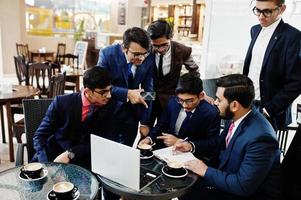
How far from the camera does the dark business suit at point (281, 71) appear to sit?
1.93m

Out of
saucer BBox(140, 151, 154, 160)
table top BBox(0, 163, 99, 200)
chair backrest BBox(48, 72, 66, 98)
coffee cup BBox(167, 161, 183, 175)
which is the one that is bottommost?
table top BBox(0, 163, 99, 200)

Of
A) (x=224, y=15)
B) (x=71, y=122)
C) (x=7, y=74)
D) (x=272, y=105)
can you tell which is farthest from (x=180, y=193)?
(x=7, y=74)

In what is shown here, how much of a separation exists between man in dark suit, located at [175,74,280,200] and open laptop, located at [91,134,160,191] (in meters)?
0.31

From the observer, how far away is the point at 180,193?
4.42 ft

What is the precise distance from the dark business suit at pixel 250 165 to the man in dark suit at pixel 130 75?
2.33ft

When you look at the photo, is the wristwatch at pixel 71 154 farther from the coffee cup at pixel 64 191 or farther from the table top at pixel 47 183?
the coffee cup at pixel 64 191

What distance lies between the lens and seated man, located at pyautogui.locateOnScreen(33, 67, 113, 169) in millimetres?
1724

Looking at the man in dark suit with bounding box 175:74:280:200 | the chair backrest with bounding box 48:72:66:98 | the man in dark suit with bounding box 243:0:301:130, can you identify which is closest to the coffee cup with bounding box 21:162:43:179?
the man in dark suit with bounding box 175:74:280:200

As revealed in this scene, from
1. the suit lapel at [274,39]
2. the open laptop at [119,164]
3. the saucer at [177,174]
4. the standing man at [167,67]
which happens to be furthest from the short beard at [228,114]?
the standing man at [167,67]

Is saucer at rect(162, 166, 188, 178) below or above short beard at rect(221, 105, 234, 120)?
below

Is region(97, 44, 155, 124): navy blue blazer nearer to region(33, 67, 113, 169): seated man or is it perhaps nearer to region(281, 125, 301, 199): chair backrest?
region(33, 67, 113, 169): seated man

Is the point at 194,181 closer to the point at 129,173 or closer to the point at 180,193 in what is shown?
the point at 180,193

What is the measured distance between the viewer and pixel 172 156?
5.48 ft

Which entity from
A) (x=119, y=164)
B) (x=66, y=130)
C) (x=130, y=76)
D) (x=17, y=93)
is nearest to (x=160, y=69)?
(x=130, y=76)
